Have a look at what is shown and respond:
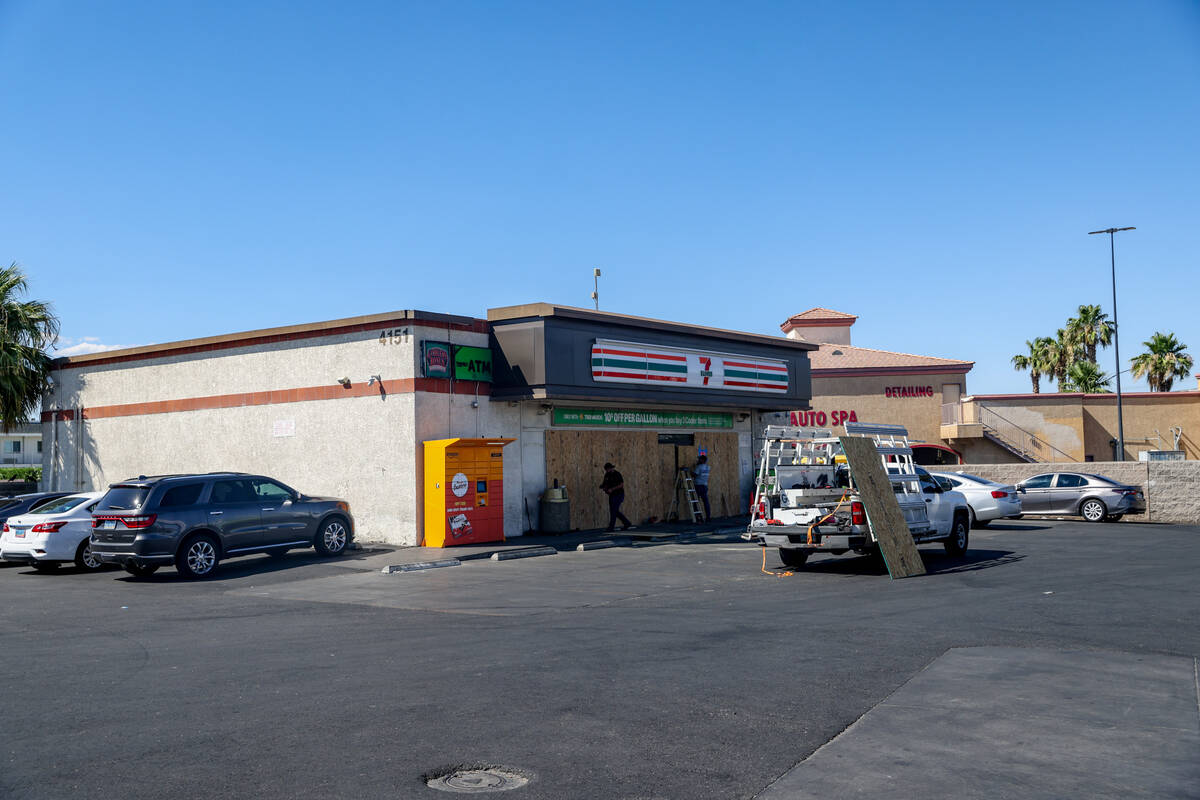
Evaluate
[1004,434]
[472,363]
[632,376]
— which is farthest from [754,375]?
[1004,434]

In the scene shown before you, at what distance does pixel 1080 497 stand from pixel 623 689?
2284 cm

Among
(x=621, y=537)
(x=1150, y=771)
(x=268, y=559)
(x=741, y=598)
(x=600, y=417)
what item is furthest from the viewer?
(x=600, y=417)

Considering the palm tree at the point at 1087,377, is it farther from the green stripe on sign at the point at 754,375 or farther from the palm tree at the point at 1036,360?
the green stripe on sign at the point at 754,375

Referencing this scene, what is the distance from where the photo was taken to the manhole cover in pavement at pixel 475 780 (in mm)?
5590

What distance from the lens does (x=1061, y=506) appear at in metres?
27.1

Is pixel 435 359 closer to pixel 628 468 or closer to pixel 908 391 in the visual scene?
pixel 628 468

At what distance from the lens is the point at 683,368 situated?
25.6 metres

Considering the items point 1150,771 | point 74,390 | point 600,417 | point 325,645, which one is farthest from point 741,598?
point 74,390

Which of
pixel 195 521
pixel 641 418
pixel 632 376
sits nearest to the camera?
pixel 195 521

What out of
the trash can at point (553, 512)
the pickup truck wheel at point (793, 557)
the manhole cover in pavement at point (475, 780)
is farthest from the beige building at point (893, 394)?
the manhole cover in pavement at point (475, 780)

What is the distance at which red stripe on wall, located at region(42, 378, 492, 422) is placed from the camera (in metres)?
21.5

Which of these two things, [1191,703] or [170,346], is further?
[170,346]

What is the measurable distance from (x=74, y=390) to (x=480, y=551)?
51.6ft

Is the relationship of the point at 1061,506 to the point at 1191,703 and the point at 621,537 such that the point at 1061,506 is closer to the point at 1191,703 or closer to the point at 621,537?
the point at 621,537
